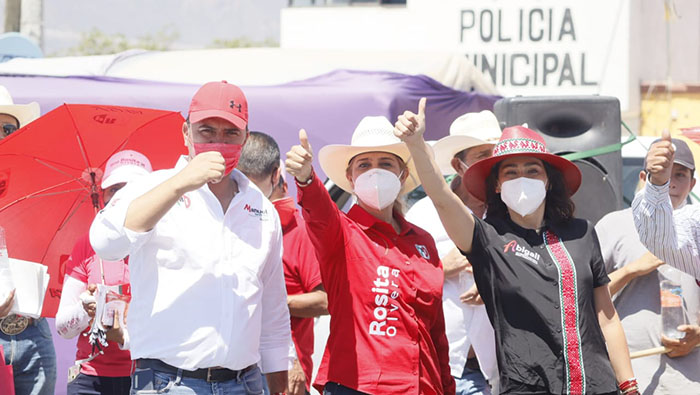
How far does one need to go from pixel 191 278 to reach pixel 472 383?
1727mm

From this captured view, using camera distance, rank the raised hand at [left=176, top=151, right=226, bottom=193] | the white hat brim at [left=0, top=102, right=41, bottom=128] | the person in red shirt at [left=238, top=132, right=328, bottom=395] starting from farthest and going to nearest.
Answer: the white hat brim at [left=0, top=102, right=41, bottom=128] < the person in red shirt at [left=238, top=132, right=328, bottom=395] < the raised hand at [left=176, top=151, right=226, bottom=193]

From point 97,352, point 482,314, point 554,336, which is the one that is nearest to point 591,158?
point 482,314

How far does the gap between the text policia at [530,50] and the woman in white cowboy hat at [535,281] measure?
1873 cm

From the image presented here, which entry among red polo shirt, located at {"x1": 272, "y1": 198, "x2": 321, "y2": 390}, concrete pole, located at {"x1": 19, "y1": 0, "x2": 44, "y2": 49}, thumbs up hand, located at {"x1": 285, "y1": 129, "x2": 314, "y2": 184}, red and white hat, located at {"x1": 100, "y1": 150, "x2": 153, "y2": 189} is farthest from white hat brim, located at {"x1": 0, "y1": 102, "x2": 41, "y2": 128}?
concrete pole, located at {"x1": 19, "y1": 0, "x2": 44, "y2": 49}

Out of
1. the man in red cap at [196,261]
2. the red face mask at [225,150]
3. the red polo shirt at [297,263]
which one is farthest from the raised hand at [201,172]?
the red polo shirt at [297,263]

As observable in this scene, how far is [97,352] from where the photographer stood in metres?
4.88

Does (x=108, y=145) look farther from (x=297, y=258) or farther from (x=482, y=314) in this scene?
(x=482, y=314)

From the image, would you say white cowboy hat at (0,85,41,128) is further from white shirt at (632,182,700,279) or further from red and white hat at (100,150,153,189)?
white shirt at (632,182,700,279)

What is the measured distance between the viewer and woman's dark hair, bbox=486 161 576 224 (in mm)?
4547

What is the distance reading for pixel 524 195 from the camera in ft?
14.4

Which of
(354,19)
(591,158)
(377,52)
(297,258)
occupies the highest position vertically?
(354,19)

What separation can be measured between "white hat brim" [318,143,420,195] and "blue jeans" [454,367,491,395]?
0.91 m

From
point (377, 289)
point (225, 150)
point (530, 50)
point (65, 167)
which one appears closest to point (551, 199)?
point (377, 289)

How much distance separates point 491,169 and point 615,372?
101 cm
